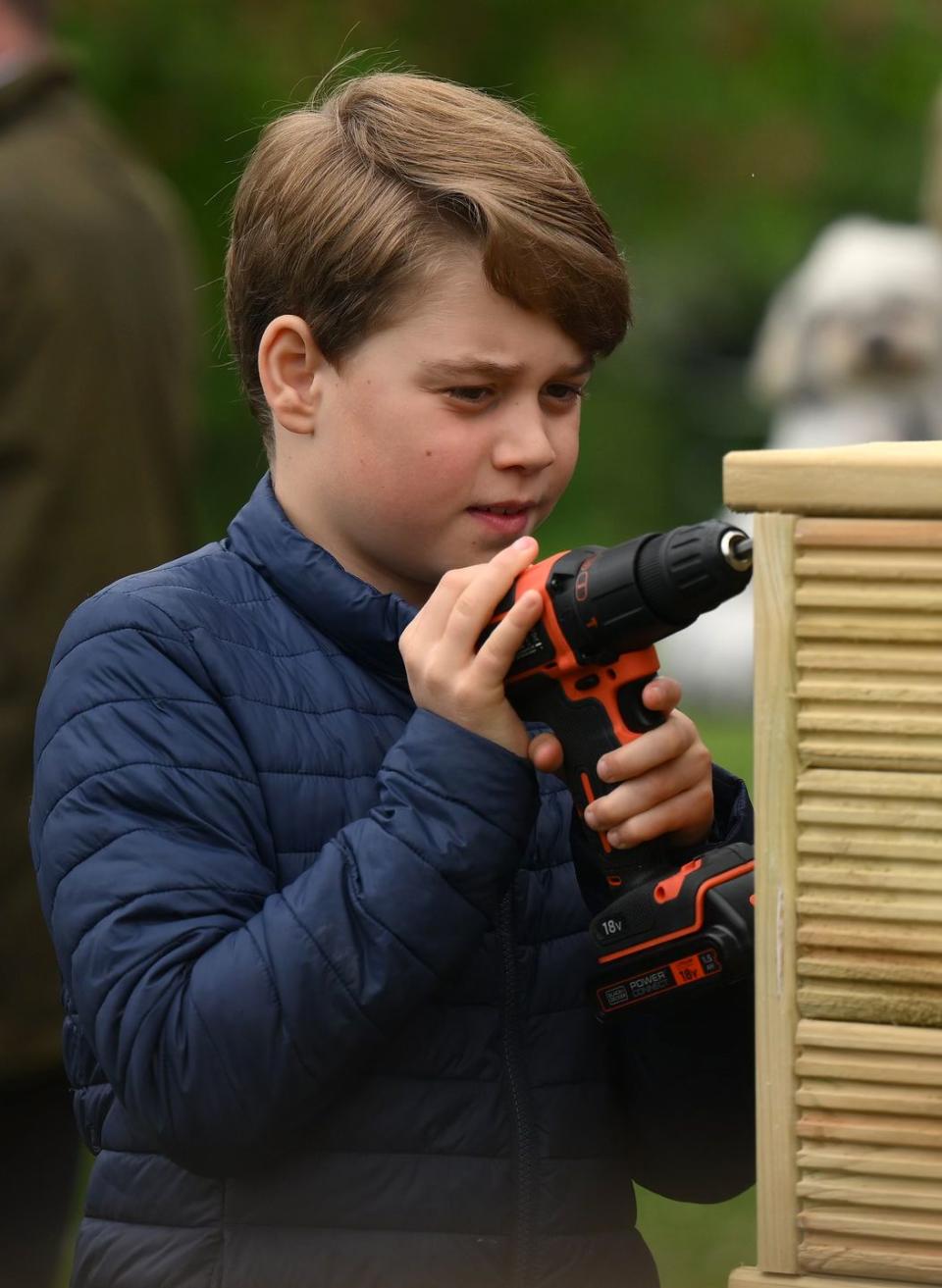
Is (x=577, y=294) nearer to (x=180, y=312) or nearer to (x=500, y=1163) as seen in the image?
(x=500, y=1163)

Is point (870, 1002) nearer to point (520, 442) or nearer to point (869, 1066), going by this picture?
point (869, 1066)

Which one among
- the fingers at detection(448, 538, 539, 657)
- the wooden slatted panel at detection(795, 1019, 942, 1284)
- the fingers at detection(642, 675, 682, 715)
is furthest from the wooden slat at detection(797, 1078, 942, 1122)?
the fingers at detection(448, 538, 539, 657)

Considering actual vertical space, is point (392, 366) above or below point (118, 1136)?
above

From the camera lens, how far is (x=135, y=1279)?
74.4 inches

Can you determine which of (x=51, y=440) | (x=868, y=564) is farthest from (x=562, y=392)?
(x=51, y=440)

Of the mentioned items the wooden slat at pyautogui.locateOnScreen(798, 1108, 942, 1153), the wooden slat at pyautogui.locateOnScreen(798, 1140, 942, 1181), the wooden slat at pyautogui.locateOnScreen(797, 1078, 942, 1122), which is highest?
the wooden slat at pyautogui.locateOnScreen(797, 1078, 942, 1122)

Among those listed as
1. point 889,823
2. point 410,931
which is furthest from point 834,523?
point 410,931

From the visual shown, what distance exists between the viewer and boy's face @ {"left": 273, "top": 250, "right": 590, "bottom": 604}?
6.48 feet

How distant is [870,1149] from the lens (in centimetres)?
164

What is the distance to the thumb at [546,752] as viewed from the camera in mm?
1845

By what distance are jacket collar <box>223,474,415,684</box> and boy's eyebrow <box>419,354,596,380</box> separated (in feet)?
0.71

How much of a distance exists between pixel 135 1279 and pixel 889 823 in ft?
2.74

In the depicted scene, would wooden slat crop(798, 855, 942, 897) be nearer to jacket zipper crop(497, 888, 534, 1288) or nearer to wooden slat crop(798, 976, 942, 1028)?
wooden slat crop(798, 976, 942, 1028)

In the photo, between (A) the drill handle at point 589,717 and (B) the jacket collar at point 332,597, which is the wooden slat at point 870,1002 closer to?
(A) the drill handle at point 589,717
